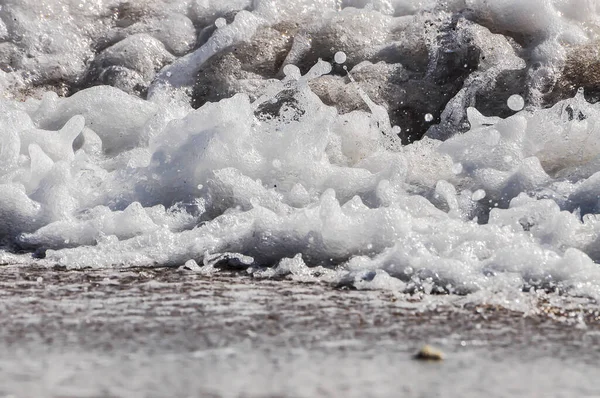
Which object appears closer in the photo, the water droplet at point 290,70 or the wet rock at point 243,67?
the water droplet at point 290,70

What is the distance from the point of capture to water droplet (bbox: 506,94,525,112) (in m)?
4.69

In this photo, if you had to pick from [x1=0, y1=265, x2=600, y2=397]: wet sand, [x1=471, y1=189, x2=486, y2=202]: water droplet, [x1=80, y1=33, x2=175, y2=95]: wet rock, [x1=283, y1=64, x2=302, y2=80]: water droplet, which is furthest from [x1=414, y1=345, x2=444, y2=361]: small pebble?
[x1=80, y1=33, x2=175, y2=95]: wet rock

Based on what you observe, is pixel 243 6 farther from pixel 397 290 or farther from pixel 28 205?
pixel 397 290

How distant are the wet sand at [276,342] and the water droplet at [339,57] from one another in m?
2.54

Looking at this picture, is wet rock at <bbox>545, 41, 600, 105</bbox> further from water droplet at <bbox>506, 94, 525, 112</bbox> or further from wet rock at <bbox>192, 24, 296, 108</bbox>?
wet rock at <bbox>192, 24, 296, 108</bbox>

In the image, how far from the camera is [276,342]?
2039mm

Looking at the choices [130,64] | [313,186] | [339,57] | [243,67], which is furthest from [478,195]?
[130,64]

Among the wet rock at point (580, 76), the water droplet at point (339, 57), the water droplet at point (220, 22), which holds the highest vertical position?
the water droplet at point (220, 22)

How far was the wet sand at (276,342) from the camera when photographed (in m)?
1.69

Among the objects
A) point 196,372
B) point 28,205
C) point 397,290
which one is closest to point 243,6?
point 28,205

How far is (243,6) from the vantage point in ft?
18.4

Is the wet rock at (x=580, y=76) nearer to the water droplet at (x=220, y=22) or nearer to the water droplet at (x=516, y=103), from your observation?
the water droplet at (x=516, y=103)

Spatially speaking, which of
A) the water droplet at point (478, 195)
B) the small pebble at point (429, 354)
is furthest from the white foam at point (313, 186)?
the small pebble at point (429, 354)

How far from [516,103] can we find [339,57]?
105 cm
